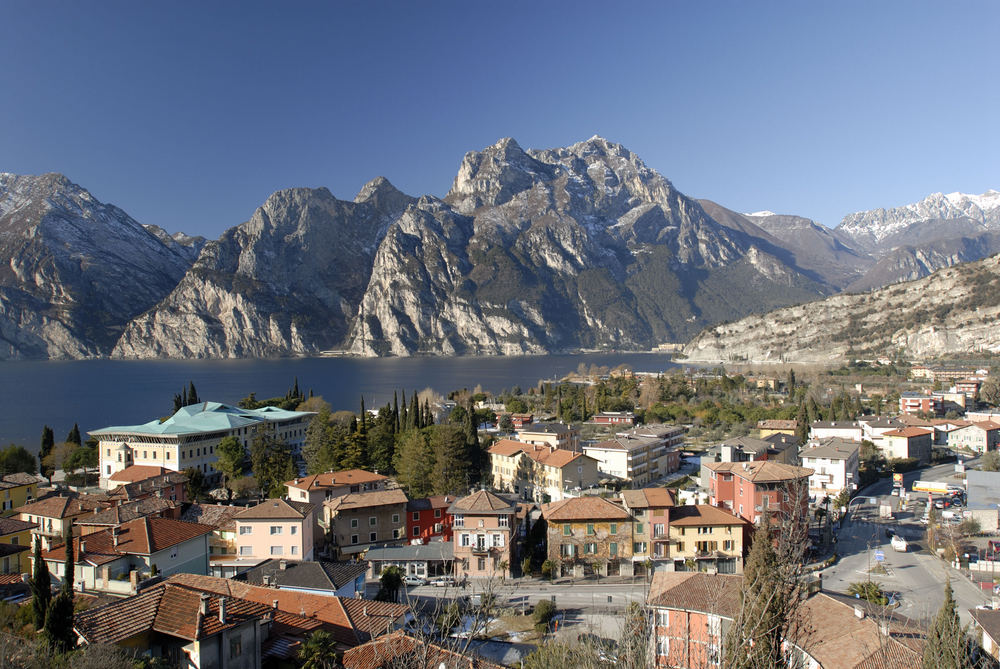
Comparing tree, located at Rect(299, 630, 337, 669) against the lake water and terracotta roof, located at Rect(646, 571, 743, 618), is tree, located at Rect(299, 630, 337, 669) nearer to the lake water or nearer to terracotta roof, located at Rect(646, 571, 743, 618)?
terracotta roof, located at Rect(646, 571, 743, 618)

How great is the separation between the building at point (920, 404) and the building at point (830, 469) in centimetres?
2884

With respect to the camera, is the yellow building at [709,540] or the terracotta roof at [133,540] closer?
the terracotta roof at [133,540]

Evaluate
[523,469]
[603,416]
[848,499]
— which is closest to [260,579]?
[523,469]

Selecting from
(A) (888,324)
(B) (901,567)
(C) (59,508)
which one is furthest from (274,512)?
(A) (888,324)

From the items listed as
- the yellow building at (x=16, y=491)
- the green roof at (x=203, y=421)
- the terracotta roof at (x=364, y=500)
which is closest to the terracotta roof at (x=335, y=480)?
the terracotta roof at (x=364, y=500)

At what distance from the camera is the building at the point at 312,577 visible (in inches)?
715

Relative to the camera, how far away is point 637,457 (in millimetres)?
38281

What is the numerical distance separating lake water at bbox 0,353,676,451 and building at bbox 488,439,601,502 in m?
40.7

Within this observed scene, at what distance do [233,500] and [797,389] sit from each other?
61.5 m

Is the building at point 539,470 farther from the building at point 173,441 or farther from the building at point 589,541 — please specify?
the building at point 173,441

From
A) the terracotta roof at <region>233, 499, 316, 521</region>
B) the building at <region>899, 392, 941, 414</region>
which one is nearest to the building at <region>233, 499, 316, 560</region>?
the terracotta roof at <region>233, 499, 316, 521</region>

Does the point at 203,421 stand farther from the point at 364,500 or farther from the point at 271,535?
the point at 271,535

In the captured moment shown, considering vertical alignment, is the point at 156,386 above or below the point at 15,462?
above

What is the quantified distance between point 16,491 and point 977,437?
58671 mm
